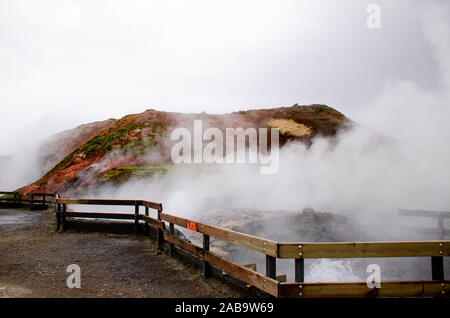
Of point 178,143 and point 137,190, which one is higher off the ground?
point 178,143

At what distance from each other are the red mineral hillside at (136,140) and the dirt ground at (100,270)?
15.8m

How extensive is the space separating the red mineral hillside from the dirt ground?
1578cm

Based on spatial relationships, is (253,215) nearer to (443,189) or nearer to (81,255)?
(81,255)

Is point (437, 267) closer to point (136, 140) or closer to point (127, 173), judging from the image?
point (127, 173)

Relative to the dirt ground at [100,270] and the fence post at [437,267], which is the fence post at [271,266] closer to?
the dirt ground at [100,270]

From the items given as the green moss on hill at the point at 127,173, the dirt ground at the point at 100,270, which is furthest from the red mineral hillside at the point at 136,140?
the dirt ground at the point at 100,270

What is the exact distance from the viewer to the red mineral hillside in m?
27.0

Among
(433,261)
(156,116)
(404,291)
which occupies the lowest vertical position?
(404,291)

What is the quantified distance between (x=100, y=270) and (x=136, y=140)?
28907 mm

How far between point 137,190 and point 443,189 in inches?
814

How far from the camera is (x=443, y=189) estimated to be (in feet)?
63.5

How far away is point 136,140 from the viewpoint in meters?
33.2

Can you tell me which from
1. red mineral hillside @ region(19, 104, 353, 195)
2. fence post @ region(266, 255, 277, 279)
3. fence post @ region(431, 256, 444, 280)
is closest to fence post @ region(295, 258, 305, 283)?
fence post @ region(266, 255, 277, 279)
